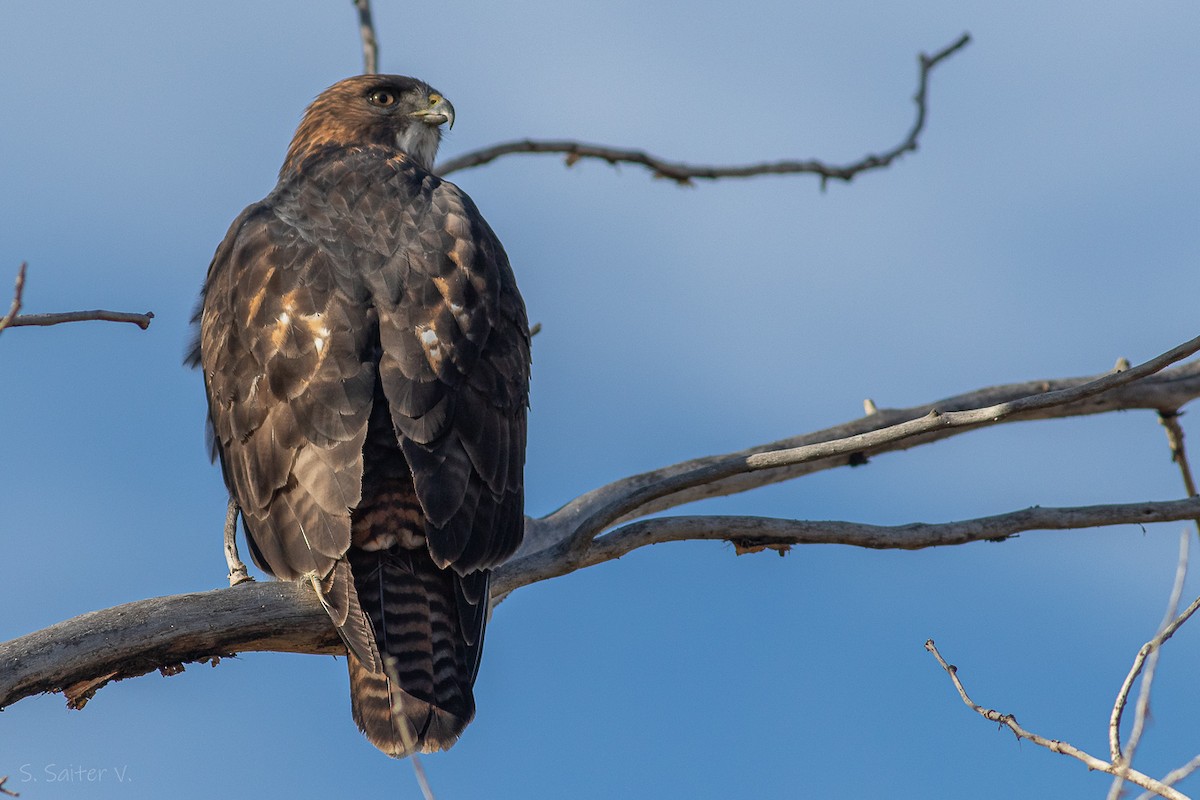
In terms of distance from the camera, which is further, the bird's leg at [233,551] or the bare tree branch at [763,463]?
the bird's leg at [233,551]

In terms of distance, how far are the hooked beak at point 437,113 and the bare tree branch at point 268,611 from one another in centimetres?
347

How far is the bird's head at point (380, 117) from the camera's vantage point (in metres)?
8.49

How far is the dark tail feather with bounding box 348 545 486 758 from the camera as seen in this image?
5410mm

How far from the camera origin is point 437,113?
8562 millimetres

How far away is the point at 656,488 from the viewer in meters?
5.84

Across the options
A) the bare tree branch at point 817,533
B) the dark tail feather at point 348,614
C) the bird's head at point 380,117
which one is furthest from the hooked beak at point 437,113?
the dark tail feather at point 348,614

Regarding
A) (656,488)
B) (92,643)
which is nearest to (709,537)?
(656,488)

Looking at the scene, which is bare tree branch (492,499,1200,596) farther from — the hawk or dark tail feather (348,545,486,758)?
dark tail feather (348,545,486,758)

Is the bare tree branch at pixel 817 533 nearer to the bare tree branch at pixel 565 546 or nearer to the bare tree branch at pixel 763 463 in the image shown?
the bare tree branch at pixel 565 546

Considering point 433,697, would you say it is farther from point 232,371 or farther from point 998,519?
point 998,519

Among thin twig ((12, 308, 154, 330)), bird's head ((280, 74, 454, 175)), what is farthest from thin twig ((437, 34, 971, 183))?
thin twig ((12, 308, 154, 330))

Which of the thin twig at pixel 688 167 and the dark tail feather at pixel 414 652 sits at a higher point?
the thin twig at pixel 688 167

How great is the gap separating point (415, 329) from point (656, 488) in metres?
1.33

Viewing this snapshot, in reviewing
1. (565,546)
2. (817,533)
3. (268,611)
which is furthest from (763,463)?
(268,611)
